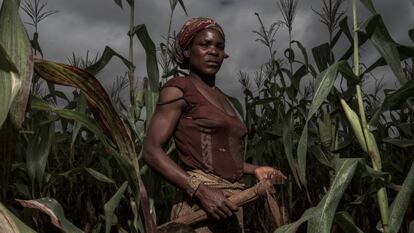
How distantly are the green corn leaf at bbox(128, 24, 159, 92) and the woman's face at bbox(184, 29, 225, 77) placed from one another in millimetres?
183

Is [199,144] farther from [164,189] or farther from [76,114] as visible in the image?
[164,189]

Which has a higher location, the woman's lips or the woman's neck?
the woman's lips

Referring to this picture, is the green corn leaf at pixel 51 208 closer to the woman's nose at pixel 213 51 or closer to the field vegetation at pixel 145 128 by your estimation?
the field vegetation at pixel 145 128

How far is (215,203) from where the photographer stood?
162 centimetres

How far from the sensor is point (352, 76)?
1.50 m

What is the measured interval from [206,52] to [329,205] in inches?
31.9

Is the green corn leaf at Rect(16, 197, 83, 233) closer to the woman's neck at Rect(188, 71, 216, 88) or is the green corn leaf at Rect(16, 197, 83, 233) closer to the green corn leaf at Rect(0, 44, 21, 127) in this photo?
the green corn leaf at Rect(0, 44, 21, 127)

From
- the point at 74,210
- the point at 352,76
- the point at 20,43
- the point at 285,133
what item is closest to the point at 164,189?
the point at 74,210

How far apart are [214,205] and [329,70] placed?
540mm

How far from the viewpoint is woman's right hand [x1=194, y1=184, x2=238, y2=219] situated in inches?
63.5

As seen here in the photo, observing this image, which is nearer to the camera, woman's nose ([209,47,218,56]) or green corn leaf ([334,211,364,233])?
green corn leaf ([334,211,364,233])

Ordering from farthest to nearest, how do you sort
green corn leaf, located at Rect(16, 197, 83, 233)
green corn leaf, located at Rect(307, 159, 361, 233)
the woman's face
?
the woman's face → green corn leaf, located at Rect(307, 159, 361, 233) → green corn leaf, located at Rect(16, 197, 83, 233)

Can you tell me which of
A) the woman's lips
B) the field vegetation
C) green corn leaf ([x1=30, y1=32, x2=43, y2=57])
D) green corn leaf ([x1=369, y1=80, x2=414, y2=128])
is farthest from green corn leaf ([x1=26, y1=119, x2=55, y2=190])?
green corn leaf ([x1=30, y1=32, x2=43, y2=57])

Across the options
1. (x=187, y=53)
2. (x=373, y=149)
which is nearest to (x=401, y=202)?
(x=373, y=149)
